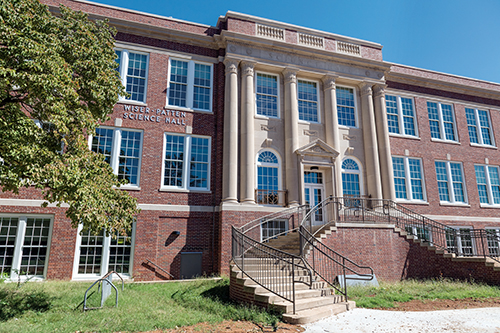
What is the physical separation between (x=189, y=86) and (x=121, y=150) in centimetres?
458

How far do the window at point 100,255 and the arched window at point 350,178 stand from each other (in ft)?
36.8

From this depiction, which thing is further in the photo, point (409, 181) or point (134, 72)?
point (409, 181)

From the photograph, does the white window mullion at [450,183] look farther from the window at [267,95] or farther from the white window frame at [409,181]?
the window at [267,95]

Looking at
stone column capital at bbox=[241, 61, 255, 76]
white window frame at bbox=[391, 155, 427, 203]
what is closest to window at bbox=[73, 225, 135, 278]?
stone column capital at bbox=[241, 61, 255, 76]

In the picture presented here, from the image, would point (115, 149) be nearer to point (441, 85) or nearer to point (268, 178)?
point (268, 178)

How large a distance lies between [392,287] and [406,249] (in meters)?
2.87

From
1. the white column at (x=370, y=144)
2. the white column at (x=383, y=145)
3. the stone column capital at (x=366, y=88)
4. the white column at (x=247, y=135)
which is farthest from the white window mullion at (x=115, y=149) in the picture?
the white column at (x=383, y=145)

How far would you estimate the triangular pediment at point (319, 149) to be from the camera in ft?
58.0

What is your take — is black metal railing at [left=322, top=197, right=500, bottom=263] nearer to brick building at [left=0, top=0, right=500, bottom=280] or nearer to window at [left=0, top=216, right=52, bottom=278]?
brick building at [left=0, top=0, right=500, bottom=280]

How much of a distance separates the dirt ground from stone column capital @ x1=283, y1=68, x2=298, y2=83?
1210 cm

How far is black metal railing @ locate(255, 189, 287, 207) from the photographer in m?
16.7

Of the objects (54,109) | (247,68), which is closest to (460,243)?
(247,68)

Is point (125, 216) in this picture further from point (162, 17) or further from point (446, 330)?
point (162, 17)

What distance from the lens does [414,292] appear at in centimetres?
1140
